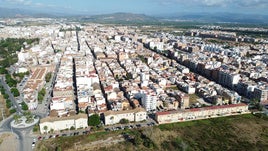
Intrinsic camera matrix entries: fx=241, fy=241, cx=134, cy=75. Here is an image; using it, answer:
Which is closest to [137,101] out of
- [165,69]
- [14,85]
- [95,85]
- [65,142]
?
[95,85]

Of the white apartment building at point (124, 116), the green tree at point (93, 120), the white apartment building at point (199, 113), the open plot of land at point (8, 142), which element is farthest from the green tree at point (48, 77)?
the white apartment building at point (199, 113)

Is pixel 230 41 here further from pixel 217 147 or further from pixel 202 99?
pixel 217 147

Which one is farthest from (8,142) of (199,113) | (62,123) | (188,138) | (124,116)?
(199,113)

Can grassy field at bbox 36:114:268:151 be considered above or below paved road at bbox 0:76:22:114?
below

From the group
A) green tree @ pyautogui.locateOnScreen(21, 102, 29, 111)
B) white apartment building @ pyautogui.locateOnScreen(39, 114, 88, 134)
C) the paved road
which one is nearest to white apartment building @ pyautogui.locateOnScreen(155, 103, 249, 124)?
white apartment building @ pyautogui.locateOnScreen(39, 114, 88, 134)

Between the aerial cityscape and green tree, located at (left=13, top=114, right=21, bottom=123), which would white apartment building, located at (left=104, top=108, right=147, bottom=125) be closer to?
the aerial cityscape

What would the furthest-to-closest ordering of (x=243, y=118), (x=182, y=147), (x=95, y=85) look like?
(x=95, y=85)
(x=243, y=118)
(x=182, y=147)

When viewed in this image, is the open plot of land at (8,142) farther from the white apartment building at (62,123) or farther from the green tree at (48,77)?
the green tree at (48,77)

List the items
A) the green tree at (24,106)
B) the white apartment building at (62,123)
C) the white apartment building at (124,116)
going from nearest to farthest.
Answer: the white apartment building at (62,123)
the white apartment building at (124,116)
the green tree at (24,106)
